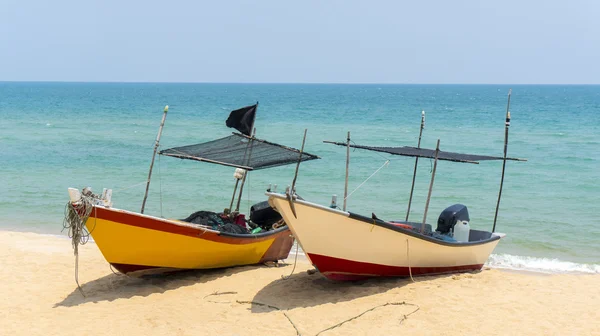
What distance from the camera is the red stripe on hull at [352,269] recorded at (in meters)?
10.1

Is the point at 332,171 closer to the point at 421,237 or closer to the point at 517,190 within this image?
the point at 517,190

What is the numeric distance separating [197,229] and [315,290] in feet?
6.90

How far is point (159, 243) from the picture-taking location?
10336 millimetres

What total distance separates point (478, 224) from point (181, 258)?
9.55m

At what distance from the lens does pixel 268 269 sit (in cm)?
1205

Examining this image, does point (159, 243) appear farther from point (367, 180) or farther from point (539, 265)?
point (367, 180)

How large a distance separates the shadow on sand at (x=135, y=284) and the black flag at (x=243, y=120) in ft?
8.24

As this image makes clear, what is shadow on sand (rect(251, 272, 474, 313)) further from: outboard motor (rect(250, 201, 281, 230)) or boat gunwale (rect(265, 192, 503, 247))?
outboard motor (rect(250, 201, 281, 230))

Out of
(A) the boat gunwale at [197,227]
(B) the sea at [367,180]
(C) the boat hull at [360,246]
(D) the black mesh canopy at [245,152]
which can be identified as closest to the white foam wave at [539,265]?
(B) the sea at [367,180]

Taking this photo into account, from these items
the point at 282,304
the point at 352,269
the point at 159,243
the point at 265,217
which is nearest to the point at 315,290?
the point at 352,269

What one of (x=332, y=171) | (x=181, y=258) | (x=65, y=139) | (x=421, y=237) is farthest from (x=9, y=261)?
(x=65, y=139)

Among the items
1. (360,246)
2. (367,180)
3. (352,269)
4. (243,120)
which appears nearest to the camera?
(360,246)

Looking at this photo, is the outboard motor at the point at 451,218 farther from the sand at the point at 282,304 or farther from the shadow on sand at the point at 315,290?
the shadow on sand at the point at 315,290

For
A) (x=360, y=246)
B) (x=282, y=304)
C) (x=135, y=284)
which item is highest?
(x=360, y=246)
